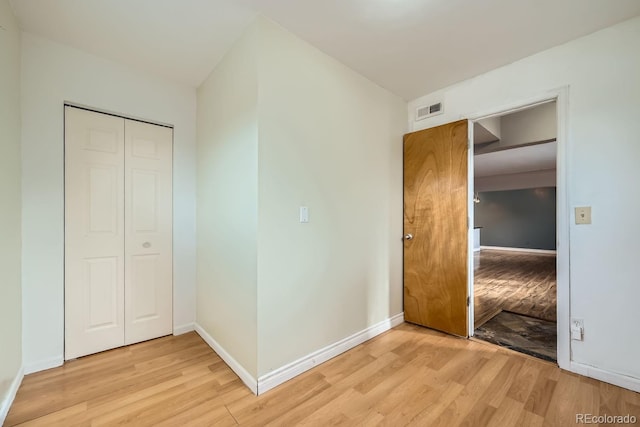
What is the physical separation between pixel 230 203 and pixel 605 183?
9.17 ft

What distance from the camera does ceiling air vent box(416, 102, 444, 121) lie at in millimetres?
2820

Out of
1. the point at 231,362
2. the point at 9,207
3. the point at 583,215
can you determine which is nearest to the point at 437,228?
the point at 583,215

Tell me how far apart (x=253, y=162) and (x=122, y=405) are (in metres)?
1.75

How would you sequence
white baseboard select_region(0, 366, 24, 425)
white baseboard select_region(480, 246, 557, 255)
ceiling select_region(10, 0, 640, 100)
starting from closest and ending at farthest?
white baseboard select_region(0, 366, 24, 425)
ceiling select_region(10, 0, 640, 100)
white baseboard select_region(480, 246, 557, 255)

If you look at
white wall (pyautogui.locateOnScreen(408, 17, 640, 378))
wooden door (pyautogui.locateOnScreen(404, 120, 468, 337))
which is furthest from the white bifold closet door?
white wall (pyautogui.locateOnScreen(408, 17, 640, 378))

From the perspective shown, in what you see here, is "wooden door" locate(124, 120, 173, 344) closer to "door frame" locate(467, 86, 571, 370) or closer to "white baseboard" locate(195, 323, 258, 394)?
"white baseboard" locate(195, 323, 258, 394)

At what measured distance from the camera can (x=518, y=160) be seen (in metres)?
6.67

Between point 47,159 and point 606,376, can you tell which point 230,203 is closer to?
point 47,159

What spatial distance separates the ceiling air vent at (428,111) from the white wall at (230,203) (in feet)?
6.40

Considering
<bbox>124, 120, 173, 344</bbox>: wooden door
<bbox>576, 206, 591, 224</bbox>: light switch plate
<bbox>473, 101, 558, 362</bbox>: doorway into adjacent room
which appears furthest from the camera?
<bbox>473, 101, 558, 362</bbox>: doorway into adjacent room

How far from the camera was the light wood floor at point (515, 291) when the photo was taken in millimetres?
3236

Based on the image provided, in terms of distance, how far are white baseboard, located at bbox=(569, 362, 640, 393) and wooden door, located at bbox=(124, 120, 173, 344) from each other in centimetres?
351

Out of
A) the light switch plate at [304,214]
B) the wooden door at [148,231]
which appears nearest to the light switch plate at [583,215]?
the light switch plate at [304,214]

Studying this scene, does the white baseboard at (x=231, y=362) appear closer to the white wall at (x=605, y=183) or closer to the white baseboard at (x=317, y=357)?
the white baseboard at (x=317, y=357)
